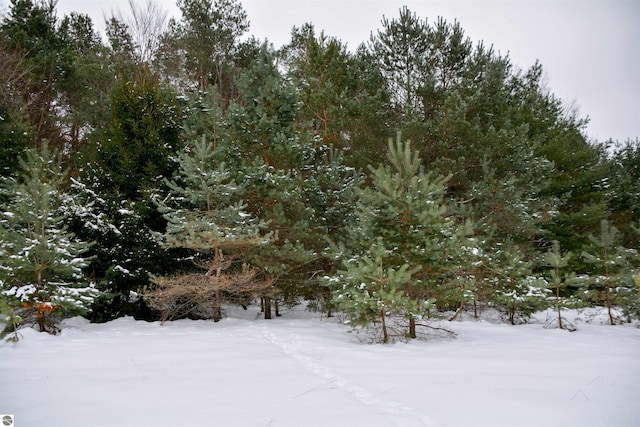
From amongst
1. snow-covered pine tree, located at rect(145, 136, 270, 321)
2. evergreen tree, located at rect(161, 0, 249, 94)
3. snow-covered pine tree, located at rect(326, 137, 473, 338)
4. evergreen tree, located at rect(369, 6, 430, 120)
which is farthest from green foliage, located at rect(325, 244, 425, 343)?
evergreen tree, located at rect(161, 0, 249, 94)

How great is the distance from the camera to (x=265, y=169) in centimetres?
1036

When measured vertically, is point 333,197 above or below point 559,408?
above

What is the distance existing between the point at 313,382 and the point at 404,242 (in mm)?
4008

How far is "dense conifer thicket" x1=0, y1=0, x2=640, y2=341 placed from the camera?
7.95 meters

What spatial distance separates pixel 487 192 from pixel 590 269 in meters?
7.20

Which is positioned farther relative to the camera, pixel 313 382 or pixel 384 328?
pixel 384 328

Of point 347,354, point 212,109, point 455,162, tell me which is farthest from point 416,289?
point 212,109

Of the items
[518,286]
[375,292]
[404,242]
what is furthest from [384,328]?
[518,286]

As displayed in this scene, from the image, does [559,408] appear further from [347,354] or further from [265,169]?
[265,169]

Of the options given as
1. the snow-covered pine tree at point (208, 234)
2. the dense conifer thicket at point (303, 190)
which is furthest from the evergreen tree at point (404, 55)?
the snow-covered pine tree at point (208, 234)

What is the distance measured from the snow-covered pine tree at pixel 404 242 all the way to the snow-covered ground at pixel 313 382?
3.31ft

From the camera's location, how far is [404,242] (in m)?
7.89

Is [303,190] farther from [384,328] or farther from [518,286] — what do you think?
[518,286]

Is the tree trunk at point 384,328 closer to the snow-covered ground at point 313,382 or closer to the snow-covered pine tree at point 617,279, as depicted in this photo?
the snow-covered ground at point 313,382
